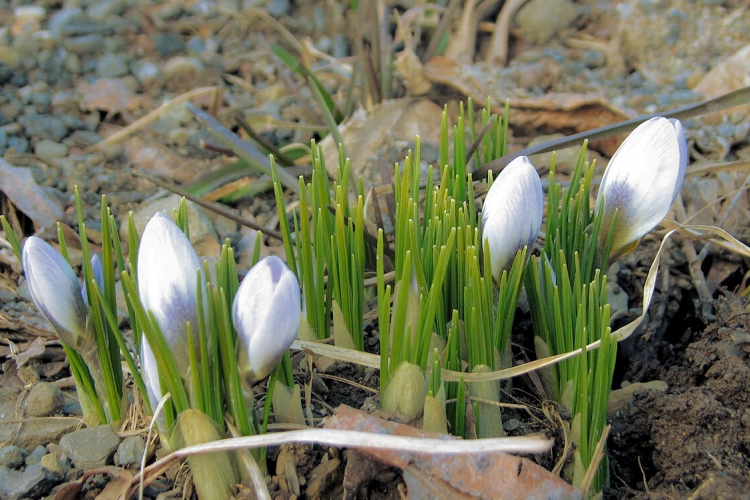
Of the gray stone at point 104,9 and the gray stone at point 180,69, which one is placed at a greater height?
the gray stone at point 104,9

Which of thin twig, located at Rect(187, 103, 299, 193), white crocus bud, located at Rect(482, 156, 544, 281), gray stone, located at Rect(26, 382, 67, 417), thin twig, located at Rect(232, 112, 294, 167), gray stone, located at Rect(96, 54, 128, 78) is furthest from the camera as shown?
gray stone, located at Rect(96, 54, 128, 78)

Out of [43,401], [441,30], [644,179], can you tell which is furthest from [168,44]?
[644,179]

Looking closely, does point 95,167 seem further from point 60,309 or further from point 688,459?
point 688,459

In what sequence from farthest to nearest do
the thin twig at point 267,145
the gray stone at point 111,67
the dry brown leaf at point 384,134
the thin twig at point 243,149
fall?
the gray stone at point 111,67, the dry brown leaf at point 384,134, the thin twig at point 267,145, the thin twig at point 243,149

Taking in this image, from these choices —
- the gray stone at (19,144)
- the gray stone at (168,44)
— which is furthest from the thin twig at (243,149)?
the gray stone at (168,44)

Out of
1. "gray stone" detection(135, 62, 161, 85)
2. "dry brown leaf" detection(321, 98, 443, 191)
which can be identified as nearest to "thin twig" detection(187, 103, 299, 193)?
"dry brown leaf" detection(321, 98, 443, 191)

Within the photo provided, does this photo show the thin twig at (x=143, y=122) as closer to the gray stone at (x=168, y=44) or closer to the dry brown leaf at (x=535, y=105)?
the gray stone at (x=168, y=44)

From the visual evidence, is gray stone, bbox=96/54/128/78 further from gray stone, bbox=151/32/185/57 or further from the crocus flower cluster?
the crocus flower cluster
